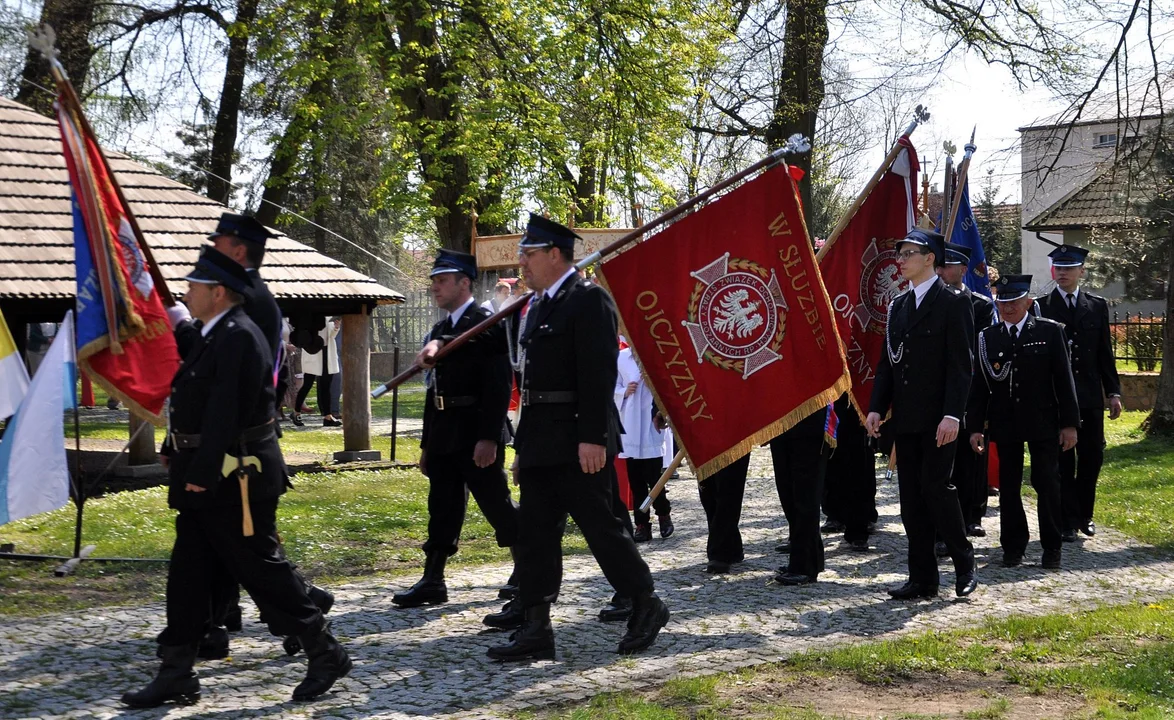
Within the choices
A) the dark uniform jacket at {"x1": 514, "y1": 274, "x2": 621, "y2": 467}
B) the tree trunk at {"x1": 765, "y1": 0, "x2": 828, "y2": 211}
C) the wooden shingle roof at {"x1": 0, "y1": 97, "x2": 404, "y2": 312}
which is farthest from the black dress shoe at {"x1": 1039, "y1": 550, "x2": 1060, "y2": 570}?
the tree trunk at {"x1": 765, "y1": 0, "x2": 828, "y2": 211}

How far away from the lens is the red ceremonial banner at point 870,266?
29.6 ft

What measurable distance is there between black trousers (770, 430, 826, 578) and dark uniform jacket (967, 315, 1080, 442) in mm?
1705

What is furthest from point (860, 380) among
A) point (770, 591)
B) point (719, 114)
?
point (719, 114)

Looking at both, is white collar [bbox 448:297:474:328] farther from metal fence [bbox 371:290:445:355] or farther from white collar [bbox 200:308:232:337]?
metal fence [bbox 371:290:445:355]

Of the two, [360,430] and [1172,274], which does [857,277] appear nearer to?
[360,430]

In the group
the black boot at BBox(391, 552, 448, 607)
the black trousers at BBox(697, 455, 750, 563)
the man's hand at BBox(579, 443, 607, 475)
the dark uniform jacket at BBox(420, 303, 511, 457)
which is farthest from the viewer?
the black trousers at BBox(697, 455, 750, 563)

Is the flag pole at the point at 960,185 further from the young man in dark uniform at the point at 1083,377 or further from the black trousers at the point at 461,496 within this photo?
the black trousers at the point at 461,496

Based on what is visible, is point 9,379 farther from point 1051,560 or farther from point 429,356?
point 1051,560

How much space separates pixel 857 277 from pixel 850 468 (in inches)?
59.9

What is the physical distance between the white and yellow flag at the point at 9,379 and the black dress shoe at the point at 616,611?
3879 millimetres

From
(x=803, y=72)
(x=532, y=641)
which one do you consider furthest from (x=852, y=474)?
Result: (x=803, y=72)

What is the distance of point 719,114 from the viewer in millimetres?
25438

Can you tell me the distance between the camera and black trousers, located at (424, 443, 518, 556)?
7168mm

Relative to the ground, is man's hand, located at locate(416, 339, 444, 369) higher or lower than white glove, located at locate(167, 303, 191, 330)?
lower
